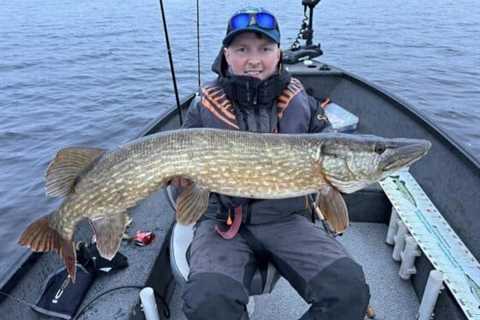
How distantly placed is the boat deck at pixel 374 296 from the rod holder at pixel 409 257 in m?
0.08

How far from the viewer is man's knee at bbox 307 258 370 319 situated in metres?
1.70

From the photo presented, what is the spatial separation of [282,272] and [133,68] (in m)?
9.01

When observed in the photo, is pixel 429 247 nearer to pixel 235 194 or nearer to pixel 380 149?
pixel 380 149

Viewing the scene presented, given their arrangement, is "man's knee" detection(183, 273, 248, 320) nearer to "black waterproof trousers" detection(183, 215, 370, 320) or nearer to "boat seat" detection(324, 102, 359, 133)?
"black waterproof trousers" detection(183, 215, 370, 320)

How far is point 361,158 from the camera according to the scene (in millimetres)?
1800

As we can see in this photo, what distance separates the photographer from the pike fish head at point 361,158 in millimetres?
1763

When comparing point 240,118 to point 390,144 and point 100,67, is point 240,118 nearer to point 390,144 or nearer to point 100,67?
point 390,144

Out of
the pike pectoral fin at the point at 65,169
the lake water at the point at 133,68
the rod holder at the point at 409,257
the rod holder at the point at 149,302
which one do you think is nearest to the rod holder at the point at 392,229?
the rod holder at the point at 409,257

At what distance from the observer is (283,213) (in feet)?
6.74

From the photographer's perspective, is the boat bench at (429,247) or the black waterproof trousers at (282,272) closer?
the black waterproof trousers at (282,272)

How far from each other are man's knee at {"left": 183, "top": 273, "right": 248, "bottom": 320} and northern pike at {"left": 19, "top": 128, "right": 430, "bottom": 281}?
0.29 metres

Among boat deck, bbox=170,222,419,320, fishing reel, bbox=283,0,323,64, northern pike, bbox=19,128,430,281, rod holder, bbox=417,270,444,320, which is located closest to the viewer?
northern pike, bbox=19,128,430,281

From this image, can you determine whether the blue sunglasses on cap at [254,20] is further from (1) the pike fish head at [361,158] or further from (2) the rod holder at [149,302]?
(2) the rod holder at [149,302]

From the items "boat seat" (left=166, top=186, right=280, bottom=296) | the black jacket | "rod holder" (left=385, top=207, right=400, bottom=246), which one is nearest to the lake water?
"rod holder" (left=385, top=207, right=400, bottom=246)
